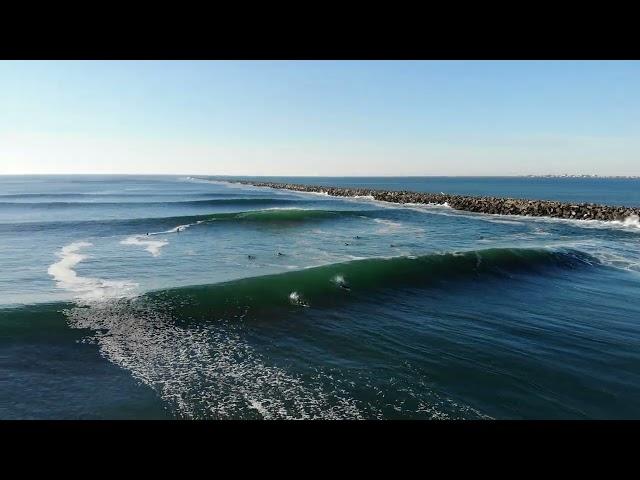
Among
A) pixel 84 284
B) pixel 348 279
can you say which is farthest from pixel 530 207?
pixel 84 284

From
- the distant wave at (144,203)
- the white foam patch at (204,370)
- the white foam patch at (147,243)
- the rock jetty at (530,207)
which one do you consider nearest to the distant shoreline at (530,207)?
the rock jetty at (530,207)

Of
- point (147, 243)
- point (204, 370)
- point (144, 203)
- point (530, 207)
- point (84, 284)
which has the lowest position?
point (204, 370)

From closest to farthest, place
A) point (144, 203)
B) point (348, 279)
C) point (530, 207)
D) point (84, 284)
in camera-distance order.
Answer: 1. point (84, 284)
2. point (348, 279)
3. point (530, 207)
4. point (144, 203)

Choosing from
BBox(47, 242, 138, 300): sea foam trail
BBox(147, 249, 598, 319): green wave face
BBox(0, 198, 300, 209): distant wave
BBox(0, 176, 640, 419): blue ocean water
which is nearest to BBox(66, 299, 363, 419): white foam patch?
BBox(0, 176, 640, 419): blue ocean water

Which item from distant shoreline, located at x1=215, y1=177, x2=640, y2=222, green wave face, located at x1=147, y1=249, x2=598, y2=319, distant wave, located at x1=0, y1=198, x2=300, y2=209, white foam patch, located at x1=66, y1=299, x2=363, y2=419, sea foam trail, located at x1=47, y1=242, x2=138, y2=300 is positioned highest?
distant shoreline, located at x1=215, y1=177, x2=640, y2=222

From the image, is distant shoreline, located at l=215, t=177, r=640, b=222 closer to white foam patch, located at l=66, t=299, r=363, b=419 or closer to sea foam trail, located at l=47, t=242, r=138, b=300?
white foam patch, located at l=66, t=299, r=363, b=419

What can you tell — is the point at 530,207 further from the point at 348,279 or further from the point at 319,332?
the point at 319,332
